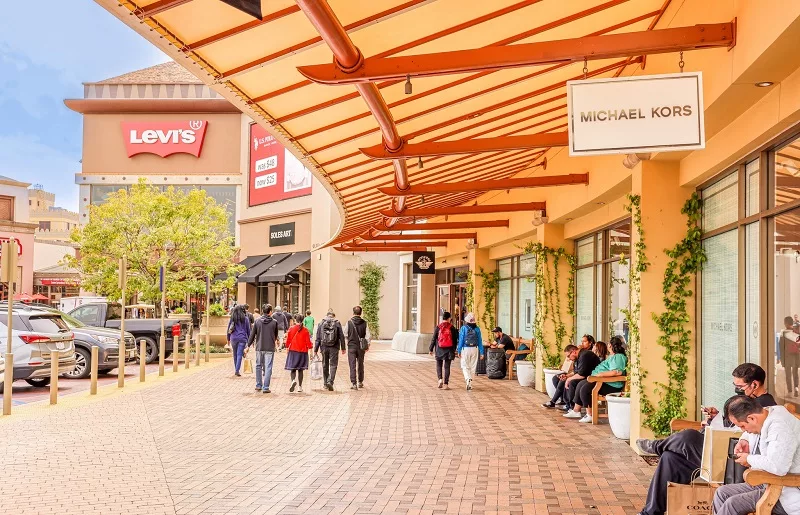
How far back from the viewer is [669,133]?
17.2ft

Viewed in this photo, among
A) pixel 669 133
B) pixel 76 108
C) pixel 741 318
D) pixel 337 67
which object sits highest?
pixel 76 108

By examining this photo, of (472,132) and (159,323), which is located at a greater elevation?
(472,132)

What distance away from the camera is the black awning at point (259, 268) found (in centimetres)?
3925

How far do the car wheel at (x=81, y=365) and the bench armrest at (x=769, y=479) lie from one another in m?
15.5

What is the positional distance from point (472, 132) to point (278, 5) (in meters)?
4.91

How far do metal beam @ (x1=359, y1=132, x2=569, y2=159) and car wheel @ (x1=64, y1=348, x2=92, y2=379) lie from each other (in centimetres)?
1161

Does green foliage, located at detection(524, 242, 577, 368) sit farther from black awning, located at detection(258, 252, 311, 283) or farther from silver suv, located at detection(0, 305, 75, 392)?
black awning, located at detection(258, 252, 311, 283)

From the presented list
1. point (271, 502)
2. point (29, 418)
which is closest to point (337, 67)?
point (271, 502)

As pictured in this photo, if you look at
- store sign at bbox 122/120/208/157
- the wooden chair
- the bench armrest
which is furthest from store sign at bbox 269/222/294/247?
the bench armrest

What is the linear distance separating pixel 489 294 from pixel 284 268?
17.2 m

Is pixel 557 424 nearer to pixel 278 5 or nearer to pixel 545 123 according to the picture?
pixel 545 123

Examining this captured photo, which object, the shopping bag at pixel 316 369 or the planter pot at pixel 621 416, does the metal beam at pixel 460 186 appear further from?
the shopping bag at pixel 316 369

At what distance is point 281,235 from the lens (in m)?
41.8

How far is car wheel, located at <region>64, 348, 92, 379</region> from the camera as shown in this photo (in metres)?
17.8
